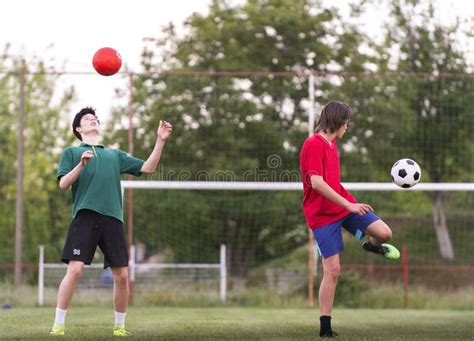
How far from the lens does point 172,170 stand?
16.2m

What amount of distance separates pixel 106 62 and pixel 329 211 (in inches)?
87.3

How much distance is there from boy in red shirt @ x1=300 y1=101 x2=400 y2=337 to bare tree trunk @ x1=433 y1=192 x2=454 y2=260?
1200 cm

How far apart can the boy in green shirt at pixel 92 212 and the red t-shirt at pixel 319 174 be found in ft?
3.26

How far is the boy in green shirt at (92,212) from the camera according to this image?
598 cm

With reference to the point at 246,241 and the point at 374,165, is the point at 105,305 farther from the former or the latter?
the point at 374,165

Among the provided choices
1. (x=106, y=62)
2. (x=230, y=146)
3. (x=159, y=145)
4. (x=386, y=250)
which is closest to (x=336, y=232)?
(x=386, y=250)

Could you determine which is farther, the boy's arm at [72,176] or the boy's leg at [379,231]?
the boy's leg at [379,231]

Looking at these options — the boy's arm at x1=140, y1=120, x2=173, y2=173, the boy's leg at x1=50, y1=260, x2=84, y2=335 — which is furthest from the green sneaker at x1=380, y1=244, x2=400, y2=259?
the boy's leg at x1=50, y1=260, x2=84, y2=335

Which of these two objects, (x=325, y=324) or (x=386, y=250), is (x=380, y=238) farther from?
(x=325, y=324)

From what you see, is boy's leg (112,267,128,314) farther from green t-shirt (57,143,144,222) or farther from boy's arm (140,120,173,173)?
boy's arm (140,120,173,173)

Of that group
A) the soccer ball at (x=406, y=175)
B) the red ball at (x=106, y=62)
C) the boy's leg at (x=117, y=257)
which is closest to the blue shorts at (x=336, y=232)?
the soccer ball at (x=406, y=175)

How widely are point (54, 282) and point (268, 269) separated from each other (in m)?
7.47

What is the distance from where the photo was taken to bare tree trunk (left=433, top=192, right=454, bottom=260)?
17875mm

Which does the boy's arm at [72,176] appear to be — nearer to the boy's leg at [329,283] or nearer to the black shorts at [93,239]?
the black shorts at [93,239]
